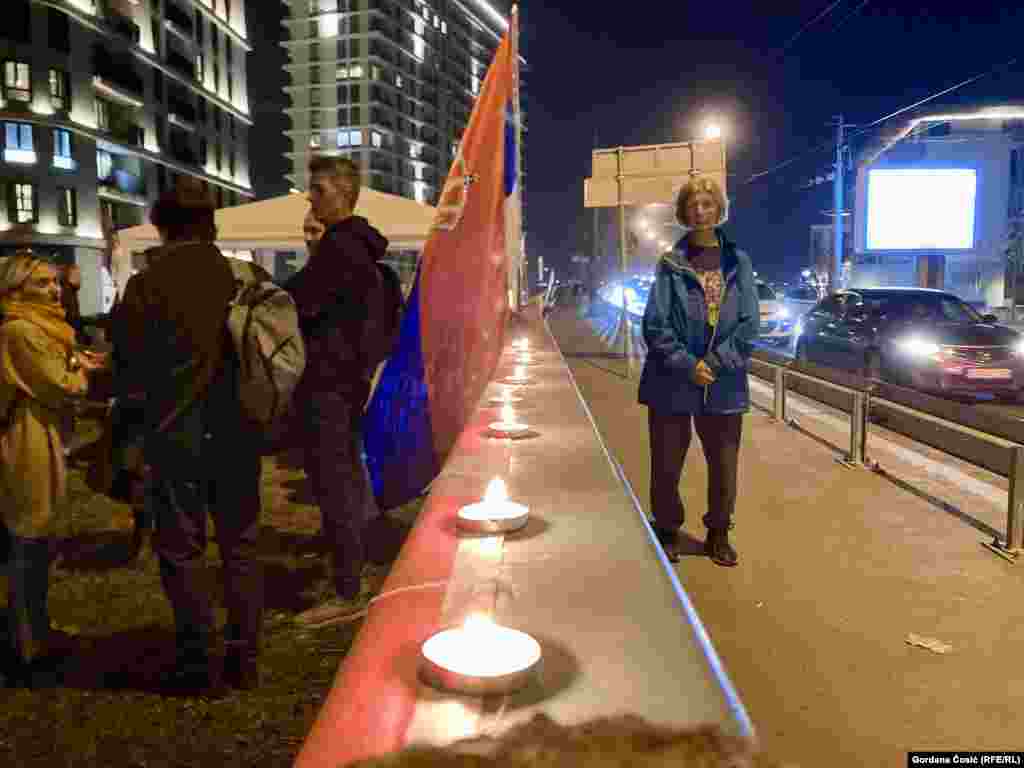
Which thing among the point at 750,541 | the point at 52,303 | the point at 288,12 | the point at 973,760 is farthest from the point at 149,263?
the point at 288,12

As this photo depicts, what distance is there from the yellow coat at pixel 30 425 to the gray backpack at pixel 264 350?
0.89 m

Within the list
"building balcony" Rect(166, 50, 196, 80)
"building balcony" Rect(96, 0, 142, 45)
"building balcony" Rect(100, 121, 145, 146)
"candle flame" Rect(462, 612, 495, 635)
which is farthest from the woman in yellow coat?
"building balcony" Rect(166, 50, 196, 80)

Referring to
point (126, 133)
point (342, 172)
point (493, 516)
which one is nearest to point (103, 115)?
point (126, 133)

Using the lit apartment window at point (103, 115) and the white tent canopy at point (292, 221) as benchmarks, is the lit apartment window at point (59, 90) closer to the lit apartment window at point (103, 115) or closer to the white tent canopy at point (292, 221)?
the lit apartment window at point (103, 115)

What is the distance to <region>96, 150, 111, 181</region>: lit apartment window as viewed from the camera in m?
50.2

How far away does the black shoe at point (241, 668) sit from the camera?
308 centimetres

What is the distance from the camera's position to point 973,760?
2467mm

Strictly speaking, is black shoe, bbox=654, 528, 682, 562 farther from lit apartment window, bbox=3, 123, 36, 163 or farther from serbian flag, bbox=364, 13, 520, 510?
lit apartment window, bbox=3, 123, 36, 163

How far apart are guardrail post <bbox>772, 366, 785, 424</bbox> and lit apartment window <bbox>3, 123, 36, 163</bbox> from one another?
45.6m

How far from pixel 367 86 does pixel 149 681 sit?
96485 mm

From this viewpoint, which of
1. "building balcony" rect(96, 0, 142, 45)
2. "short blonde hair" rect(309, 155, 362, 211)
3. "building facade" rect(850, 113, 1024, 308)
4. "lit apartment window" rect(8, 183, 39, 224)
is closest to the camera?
"short blonde hair" rect(309, 155, 362, 211)

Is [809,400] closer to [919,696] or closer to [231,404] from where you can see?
[919,696]

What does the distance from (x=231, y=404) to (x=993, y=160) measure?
2153 inches

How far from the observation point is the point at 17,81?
4353 cm
